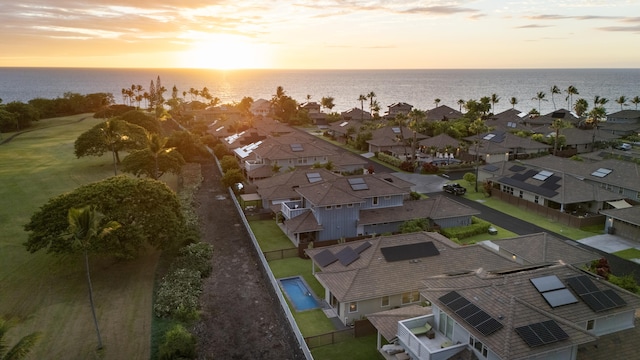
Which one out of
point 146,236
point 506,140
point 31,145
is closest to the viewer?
point 146,236

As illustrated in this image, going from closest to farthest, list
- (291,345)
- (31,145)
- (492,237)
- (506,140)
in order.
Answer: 1. (291,345)
2. (492,237)
3. (506,140)
4. (31,145)

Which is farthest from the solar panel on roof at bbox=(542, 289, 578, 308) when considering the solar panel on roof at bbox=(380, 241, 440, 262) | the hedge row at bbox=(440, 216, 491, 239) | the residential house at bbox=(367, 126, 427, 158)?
the residential house at bbox=(367, 126, 427, 158)

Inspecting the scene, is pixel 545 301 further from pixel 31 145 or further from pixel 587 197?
pixel 31 145

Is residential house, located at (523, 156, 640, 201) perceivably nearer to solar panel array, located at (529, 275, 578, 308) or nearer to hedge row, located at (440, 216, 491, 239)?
hedge row, located at (440, 216, 491, 239)

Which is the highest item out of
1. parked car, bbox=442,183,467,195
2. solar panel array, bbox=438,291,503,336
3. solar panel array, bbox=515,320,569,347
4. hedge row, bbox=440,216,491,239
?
solar panel array, bbox=438,291,503,336

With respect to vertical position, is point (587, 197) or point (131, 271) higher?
point (587, 197)

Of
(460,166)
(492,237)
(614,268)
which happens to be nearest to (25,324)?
(492,237)
